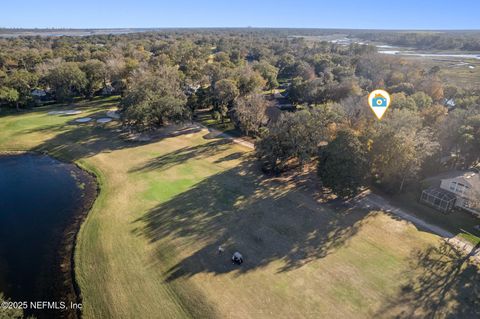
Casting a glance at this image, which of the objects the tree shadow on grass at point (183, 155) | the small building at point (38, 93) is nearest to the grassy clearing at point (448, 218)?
the tree shadow on grass at point (183, 155)

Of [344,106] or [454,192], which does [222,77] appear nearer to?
[344,106]

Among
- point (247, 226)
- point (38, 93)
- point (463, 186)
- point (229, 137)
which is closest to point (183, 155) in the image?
point (229, 137)

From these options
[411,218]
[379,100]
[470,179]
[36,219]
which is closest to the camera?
[411,218]

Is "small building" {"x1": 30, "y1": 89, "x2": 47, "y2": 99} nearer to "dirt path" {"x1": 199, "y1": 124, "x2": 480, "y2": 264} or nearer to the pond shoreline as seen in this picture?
the pond shoreline

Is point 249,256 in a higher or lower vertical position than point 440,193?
lower

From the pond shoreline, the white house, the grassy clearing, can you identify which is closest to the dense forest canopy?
the grassy clearing

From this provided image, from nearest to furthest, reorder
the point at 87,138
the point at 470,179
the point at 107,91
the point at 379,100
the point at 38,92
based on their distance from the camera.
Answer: the point at 470,179, the point at 379,100, the point at 87,138, the point at 38,92, the point at 107,91

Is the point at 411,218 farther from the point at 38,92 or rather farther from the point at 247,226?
the point at 38,92

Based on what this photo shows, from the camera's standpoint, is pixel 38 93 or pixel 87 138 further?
pixel 38 93
